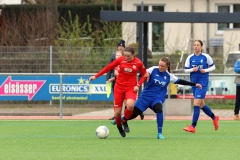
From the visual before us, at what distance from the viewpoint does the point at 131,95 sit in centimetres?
1366

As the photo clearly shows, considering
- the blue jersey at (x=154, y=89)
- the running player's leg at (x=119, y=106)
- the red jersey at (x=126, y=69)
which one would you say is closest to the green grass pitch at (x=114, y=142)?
the running player's leg at (x=119, y=106)

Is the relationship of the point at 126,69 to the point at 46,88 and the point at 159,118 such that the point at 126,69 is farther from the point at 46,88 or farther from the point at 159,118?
the point at 46,88

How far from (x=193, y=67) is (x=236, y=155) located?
4171 mm

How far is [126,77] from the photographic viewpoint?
45.0 ft

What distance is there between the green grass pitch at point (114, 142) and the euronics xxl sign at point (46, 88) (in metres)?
2.10

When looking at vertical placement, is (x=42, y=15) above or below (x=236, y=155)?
above

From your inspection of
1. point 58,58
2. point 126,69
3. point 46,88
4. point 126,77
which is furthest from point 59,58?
point 126,69

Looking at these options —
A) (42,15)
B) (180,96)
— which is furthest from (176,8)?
(180,96)

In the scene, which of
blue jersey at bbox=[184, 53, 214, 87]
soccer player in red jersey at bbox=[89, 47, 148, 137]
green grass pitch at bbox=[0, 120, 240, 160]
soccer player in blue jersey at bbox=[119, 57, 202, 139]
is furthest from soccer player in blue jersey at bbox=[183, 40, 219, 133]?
soccer player in red jersey at bbox=[89, 47, 148, 137]

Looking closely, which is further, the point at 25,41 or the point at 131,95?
the point at 25,41

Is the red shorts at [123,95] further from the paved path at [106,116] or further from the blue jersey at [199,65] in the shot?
the paved path at [106,116]

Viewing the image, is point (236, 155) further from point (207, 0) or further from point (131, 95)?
point (207, 0)

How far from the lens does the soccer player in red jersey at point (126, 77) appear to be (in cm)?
1357

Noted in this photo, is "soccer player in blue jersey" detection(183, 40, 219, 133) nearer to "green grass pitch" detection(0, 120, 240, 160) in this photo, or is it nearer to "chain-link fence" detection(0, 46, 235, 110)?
"green grass pitch" detection(0, 120, 240, 160)
